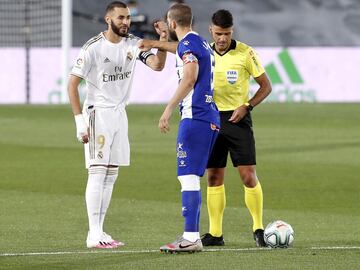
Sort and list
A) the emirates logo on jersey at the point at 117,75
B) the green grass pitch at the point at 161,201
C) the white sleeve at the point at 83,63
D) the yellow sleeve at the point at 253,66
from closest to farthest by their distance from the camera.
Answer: the green grass pitch at the point at 161,201 → the white sleeve at the point at 83,63 → the emirates logo on jersey at the point at 117,75 → the yellow sleeve at the point at 253,66

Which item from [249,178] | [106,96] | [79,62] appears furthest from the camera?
[249,178]

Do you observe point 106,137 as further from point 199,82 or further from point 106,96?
point 199,82

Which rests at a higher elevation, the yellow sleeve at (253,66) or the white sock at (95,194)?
the yellow sleeve at (253,66)

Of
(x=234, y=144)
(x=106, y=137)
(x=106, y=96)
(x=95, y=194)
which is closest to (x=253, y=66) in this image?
(x=234, y=144)

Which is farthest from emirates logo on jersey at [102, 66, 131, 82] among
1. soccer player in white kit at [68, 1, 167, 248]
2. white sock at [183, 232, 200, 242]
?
white sock at [183, 232, 200, 242]

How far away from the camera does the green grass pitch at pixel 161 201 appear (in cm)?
893

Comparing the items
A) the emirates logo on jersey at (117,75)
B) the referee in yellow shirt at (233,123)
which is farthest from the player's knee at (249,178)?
the emirates logo on jersey at (117,75)

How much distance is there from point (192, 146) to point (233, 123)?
40.1 inches

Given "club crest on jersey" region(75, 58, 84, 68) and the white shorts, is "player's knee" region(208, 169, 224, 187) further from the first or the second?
"club crest on jersey" region(75, 58, 84, 68)

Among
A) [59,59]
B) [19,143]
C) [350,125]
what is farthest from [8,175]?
[59,59]

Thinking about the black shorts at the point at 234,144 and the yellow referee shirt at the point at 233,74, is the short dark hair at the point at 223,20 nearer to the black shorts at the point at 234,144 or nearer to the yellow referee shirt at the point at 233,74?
the yellow referee shirt at the point at 233,74

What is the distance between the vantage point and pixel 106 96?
9.98 metres

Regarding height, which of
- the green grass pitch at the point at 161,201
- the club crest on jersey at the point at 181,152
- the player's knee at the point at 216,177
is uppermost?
the club crest on jersey at the point at 181,152

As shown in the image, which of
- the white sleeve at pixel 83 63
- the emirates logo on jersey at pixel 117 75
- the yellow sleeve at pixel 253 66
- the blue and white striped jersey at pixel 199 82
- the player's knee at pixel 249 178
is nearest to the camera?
the blue and white striped jersey at pixel 199 82
